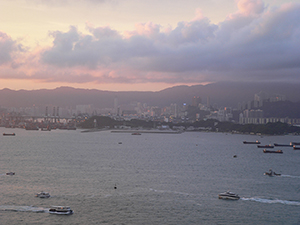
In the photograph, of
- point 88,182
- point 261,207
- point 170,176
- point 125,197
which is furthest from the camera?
point 170,176

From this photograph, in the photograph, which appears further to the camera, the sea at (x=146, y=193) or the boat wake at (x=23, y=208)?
the boat wake at (x=23, y=208)

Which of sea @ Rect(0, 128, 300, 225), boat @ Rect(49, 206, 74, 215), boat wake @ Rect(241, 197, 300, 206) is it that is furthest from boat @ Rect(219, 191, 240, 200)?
boat @ Rect(49, 206, 74, 215)

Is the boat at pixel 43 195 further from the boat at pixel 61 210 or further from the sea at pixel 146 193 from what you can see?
the boat at pixel 61 210

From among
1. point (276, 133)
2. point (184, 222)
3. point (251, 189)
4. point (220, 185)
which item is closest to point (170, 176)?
point (220, 185)

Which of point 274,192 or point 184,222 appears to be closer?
point 184,222

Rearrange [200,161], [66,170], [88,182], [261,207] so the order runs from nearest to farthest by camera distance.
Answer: [261,207] < [88,182] < [66,170] < [200,161]

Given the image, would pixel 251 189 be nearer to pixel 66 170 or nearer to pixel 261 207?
pixel 261 207

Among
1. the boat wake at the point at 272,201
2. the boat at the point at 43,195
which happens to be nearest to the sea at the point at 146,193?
the boat wake at the point at 272,201

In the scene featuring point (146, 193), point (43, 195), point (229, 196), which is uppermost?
point (43, 195)

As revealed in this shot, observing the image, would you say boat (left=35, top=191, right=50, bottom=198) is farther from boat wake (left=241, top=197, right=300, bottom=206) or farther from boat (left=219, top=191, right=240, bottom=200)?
boat wake (left=241, top=197, right=300, bottom=206)

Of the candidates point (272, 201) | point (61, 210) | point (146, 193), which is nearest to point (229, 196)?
point (272, 201)

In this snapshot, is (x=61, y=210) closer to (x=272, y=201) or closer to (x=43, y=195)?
(x=43, y=195)
